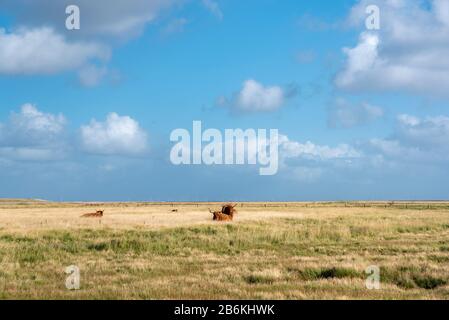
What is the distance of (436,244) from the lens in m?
23.9

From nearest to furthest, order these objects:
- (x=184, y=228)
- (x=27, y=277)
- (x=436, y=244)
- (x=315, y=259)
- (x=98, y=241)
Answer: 1. (x=27, y=277)
2. (x=315, y=259)
3. (x=436, y=244)
4. (x=98, y=241)
5. (x=184, y=228)

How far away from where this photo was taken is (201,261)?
18797 millimetres

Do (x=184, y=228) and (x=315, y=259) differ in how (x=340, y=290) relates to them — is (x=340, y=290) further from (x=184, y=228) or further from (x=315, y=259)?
(x=184, y=228)

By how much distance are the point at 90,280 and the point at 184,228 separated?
18.2m

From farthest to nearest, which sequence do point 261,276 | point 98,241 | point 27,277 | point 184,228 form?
point 184,228 → point 98,241 → point 27,277 → point 261,276

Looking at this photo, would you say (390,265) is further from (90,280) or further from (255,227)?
(255,227)

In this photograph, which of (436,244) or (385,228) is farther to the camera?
(385,228)

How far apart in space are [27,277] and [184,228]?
1745 cm

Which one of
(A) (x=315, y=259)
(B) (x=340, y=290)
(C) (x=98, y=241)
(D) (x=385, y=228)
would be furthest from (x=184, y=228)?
(B) (x=340, y=290)
